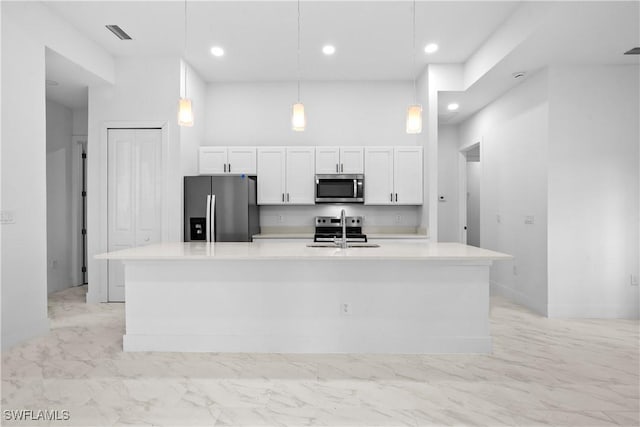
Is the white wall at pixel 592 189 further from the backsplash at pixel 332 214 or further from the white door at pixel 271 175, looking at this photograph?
the white door at pixel 271 175

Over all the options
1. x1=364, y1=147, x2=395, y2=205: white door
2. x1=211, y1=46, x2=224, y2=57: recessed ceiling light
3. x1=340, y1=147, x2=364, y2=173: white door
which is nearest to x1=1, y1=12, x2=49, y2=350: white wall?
x1=211, y1=46, x2=224, y2=57: recessed ceiling light

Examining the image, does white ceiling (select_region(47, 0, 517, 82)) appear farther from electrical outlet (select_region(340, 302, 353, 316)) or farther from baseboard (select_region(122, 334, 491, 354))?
baseboard (select_region(122, 334, 491, 354))

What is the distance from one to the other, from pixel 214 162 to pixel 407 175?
272cm

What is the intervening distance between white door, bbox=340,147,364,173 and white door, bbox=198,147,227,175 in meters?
A: 1.66

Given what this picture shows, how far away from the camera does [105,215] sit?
4707 mm

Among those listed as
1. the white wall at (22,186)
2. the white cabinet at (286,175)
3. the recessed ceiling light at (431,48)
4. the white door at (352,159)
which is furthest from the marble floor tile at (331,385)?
the recessed ceiling light at (431,48)

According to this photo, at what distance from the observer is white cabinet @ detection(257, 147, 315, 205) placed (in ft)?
17.0

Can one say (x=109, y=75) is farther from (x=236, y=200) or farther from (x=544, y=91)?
(x=544, y=91)

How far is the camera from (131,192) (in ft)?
15.5

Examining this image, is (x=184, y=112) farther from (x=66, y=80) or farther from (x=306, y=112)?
(x=306, y=112)

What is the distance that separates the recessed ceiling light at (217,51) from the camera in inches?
175

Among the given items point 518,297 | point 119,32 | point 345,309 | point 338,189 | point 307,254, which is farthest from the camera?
point 338,189

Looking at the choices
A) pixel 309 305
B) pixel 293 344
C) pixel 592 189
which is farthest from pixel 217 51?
pixel 592 189

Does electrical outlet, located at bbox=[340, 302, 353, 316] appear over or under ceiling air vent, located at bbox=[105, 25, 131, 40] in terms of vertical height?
under
